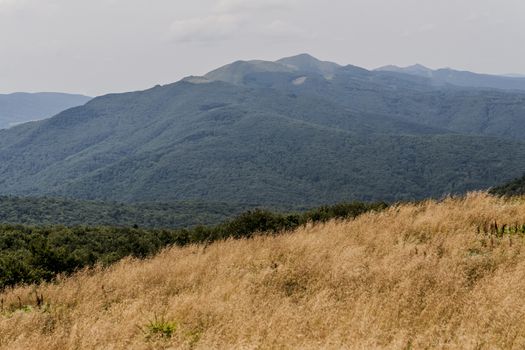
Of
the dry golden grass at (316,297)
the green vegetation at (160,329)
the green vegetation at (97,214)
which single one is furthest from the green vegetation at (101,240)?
the green vegetation at (97,214)

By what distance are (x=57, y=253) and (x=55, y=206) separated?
4424 inches

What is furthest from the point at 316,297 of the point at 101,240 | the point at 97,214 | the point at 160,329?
the point at 97,214

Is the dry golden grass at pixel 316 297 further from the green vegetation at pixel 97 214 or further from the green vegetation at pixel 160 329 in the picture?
the green vegetation at pixel 97 214

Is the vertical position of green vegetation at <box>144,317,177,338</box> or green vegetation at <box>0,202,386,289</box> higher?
green vegetation at <box>144,317,177,338</box>

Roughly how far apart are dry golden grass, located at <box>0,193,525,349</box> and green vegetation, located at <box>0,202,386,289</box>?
3528 mm

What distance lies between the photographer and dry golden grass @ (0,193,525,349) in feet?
15.1

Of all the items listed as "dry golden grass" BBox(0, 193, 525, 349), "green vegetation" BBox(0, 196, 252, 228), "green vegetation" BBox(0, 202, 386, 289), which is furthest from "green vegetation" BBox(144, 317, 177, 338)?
"green vegetation" BBox(0, 196, 252, 228)

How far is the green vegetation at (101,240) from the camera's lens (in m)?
13.1

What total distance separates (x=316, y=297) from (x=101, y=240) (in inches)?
1433

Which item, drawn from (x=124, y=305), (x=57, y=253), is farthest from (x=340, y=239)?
(x=57, y=253)

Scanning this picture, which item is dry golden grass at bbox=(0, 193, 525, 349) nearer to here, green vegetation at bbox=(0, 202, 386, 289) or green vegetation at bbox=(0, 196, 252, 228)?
green vegetation at bbox=(0, 202, 386, 289)

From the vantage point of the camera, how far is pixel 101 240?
3900 centimetres

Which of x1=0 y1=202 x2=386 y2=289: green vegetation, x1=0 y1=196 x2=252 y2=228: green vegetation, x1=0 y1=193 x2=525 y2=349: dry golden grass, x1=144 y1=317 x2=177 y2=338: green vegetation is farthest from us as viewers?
x1=0 y1=196 x2=252 y2=228: green vegetation

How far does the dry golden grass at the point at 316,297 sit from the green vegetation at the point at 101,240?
11.6 feet
